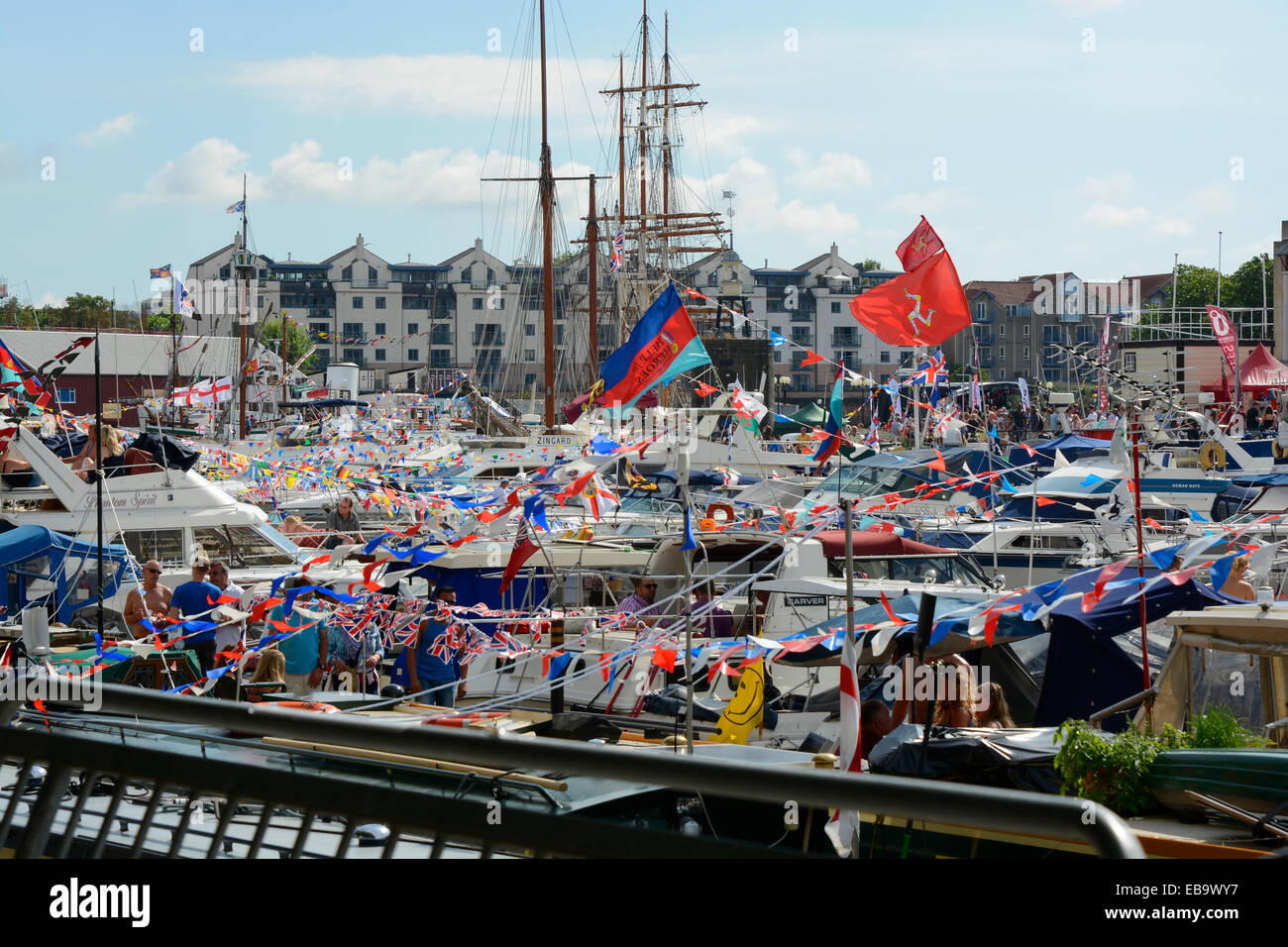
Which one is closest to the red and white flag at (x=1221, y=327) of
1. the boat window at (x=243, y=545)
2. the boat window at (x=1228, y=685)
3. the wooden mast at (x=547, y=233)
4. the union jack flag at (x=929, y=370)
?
the union jack flag at (x=929, y=370)

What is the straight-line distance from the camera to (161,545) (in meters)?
17.7

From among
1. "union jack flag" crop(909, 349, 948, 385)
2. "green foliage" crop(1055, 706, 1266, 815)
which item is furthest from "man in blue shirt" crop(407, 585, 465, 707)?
"union jack flag" crop(909, 349, 948, 385)

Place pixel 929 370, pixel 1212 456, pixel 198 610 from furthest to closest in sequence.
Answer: pixel 1212 456 → pixel 929 370 → pixel 198 610

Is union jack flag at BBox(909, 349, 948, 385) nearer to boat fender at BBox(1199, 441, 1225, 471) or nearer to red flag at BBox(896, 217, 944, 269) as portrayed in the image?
boat fender at BBox(1199, 441, 1225, 471)

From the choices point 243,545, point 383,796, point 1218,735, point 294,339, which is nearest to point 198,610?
point 243,545

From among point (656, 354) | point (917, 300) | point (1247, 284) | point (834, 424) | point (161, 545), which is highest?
point (1247, 284)

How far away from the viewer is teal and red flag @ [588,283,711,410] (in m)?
11.3

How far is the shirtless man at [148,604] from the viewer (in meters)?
12.4

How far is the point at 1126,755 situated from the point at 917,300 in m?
5.89

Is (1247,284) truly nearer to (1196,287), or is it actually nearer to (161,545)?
(1196,287)

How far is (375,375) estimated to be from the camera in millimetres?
106750

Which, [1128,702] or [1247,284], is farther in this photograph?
[1247,284]
